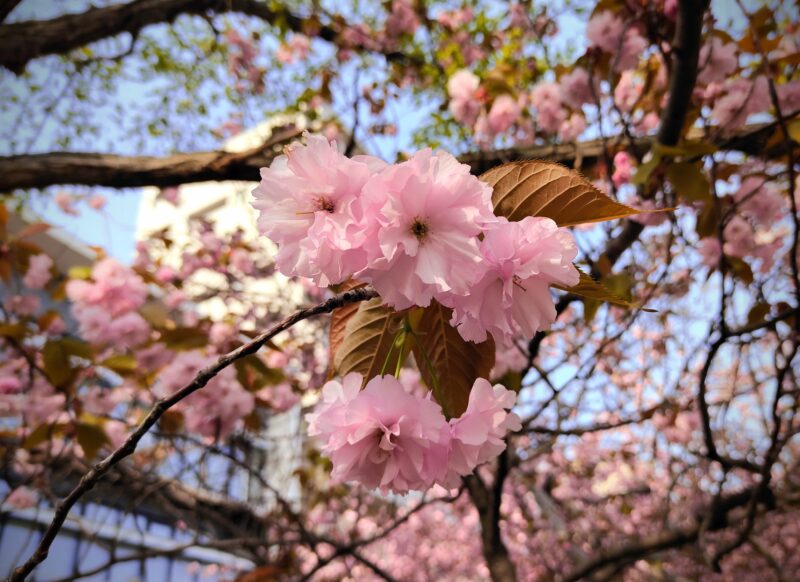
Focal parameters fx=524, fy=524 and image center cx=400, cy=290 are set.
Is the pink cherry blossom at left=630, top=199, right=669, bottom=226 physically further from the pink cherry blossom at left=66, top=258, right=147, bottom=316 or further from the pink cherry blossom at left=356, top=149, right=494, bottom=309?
the pink cherry blossom at left=66, top=258, right=147, bottom=316

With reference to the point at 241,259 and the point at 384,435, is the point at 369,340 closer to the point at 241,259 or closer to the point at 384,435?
the point at 384,435

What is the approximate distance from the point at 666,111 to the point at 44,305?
7201mm

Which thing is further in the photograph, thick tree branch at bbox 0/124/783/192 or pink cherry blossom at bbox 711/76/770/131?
thick tree branch at bbox 0/124/783/192

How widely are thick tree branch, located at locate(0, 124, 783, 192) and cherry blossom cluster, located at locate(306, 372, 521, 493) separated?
125 centimetres

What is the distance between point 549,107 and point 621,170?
1.84ft

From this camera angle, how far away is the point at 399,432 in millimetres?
500

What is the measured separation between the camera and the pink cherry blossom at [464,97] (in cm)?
222

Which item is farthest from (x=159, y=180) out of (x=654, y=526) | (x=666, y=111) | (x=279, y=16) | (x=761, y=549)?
(x=654, y=526)

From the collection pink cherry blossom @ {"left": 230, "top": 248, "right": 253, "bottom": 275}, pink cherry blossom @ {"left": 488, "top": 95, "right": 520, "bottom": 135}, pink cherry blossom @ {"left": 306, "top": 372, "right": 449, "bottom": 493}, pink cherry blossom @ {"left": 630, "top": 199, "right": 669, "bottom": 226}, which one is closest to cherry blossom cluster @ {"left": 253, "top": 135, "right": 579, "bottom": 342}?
pink cherry blossom @ {"left": 306, "top": 372, "right": 449, "bottom": 493}

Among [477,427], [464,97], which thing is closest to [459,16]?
[464,97]

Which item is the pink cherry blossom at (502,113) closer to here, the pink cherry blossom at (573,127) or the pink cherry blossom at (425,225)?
the pink cherry blossom at (573,127)

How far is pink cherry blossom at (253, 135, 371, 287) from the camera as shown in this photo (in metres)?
0.44

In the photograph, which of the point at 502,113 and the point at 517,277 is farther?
the point at 502,113

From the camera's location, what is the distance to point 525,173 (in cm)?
50
